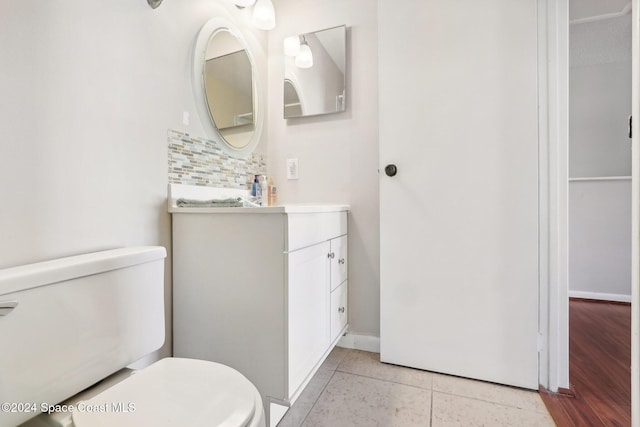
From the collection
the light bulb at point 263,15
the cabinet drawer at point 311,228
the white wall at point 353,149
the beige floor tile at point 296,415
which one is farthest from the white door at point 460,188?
the light bulb at point 263,15

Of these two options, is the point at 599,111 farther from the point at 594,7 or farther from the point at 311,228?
the point at 311,228

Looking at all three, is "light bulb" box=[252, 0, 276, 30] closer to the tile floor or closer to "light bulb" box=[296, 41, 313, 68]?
"light bulb" box=[296, 41, 313, 68]

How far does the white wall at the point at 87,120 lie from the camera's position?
2.63 ft

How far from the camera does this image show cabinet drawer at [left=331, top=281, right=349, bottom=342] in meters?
1.52

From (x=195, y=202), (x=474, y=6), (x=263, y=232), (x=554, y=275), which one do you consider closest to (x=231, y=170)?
(x=195, y=202)

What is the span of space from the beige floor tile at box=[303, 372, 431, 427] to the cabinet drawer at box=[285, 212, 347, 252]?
70 cm

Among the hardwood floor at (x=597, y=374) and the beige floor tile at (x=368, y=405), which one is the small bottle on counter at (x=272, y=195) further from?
the hardwood floor at (x=597, y=374)

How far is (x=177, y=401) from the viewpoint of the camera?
70 cm

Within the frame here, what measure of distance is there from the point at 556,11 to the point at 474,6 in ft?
1.12

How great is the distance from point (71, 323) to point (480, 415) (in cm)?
147

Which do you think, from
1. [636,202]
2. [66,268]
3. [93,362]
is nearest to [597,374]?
[636,202]

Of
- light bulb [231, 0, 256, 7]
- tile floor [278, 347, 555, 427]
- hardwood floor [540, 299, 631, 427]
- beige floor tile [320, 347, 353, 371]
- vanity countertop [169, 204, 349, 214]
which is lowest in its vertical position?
tile floor [278, 347, 555, 427]

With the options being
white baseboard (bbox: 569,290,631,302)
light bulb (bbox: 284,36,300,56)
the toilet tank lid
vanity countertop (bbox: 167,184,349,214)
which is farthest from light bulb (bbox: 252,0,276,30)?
white baseboard (bbox: 569,290,631,302)

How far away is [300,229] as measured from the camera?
1.15m
